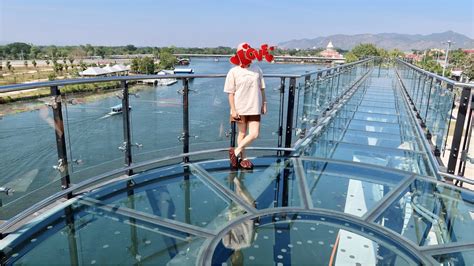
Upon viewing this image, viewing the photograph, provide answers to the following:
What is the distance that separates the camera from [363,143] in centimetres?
444

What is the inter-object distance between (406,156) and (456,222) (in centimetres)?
162

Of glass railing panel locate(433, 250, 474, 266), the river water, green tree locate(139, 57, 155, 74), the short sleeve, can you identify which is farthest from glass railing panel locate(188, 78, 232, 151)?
green tree locate(139, 57, 155, 74)

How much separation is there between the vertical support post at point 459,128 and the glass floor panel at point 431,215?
347 millimetres

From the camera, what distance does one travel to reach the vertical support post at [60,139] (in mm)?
2344

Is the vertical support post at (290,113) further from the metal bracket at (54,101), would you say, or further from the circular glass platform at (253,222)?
the metal bracket at (54,101)

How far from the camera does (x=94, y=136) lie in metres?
2.82

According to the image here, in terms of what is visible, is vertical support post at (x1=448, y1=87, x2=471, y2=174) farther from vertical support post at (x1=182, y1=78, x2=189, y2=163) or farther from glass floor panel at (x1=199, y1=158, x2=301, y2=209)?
vertical support post at (x1=182, y1=78, x2=189, y2=163)

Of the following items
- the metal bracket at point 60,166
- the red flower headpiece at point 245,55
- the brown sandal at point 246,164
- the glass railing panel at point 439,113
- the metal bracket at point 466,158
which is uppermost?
the red flower headpiece at point 245,55

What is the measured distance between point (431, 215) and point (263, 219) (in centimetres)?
124

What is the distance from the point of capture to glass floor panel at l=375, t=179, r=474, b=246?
7.08 ft

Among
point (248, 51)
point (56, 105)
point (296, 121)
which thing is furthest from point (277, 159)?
point (56, 105)

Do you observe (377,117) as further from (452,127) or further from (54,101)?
(54,101)

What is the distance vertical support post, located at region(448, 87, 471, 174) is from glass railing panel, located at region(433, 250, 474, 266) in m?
1.39

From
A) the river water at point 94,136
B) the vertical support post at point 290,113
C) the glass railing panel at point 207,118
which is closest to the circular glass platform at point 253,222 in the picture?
the river water at point 94,136
